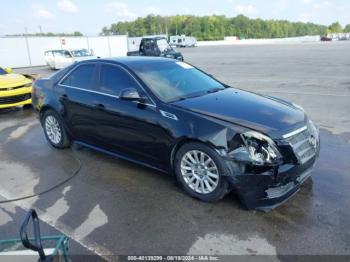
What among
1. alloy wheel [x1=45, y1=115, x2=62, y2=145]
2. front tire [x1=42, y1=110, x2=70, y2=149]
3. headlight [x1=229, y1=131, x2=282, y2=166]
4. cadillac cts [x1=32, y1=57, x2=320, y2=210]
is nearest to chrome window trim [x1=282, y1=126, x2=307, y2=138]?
cadillac cts [x1=32, y1=57, x2=320, y2=210]

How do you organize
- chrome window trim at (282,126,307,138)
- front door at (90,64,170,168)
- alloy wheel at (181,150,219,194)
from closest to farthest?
chrome window trim at (282,126,307,138) < alloy wheel at (181,150,219,194) < front door at (90,64,170,168)

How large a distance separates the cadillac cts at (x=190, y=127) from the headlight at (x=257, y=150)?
0.03 feet

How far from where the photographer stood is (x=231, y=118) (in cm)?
379

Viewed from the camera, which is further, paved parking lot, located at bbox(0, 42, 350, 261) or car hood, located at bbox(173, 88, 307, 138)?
car hood, located at bbox(173, 88, 307, 138)

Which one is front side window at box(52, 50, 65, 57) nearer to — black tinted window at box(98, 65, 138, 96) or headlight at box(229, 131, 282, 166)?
black tinted window at box(98, 65, 138, 96)

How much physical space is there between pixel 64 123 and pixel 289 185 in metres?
3.77

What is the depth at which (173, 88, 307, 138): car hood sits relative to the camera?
12.1 feet

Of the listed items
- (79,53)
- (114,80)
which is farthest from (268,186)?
(79,53)

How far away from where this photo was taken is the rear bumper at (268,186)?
3.47 metres

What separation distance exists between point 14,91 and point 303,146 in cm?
844

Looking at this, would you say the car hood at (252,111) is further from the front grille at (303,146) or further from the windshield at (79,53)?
the windshield at (79,53)

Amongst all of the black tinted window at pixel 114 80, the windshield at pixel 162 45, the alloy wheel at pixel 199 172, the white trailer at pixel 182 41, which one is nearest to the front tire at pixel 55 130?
the black tinted window at pixel 114 80

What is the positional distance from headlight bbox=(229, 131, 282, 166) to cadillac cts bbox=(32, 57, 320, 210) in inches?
0.4

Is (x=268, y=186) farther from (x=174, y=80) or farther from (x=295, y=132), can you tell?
(x=174, y=80)
